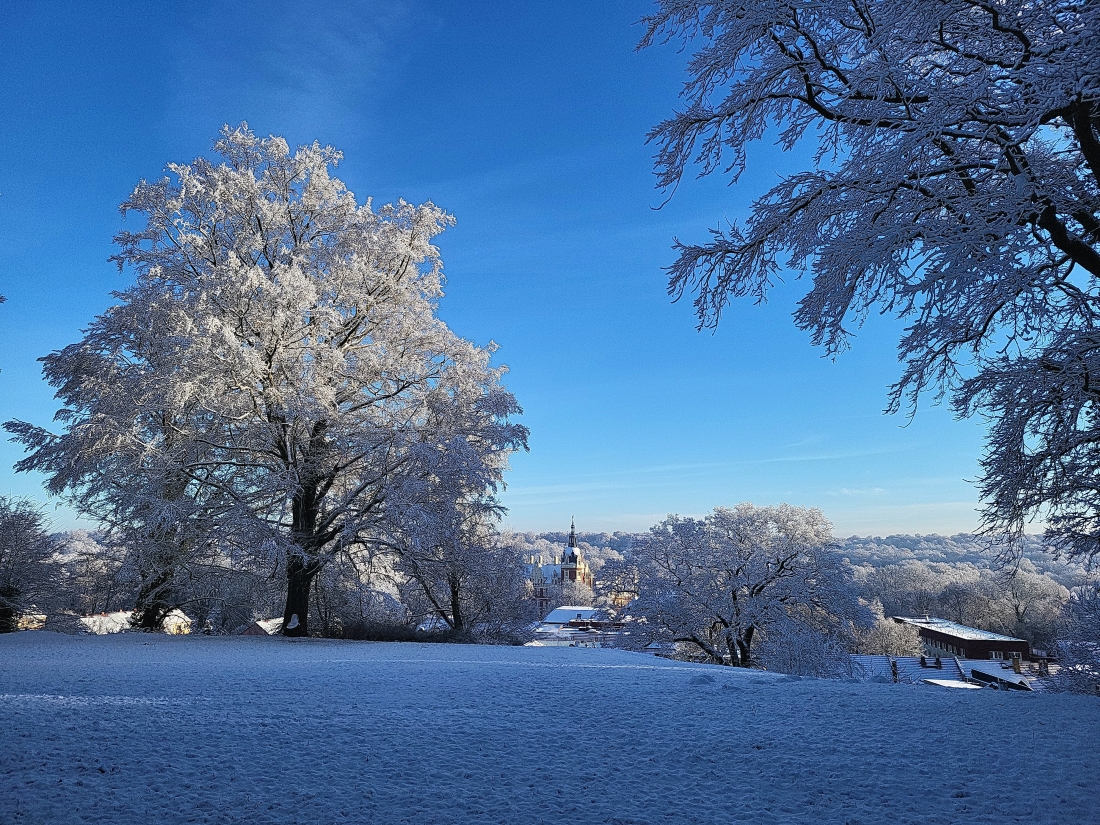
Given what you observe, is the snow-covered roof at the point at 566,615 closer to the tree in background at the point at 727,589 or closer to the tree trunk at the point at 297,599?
the tree in background at the point at 727,589

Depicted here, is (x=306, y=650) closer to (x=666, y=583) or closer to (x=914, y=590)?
(x=666, y=583)

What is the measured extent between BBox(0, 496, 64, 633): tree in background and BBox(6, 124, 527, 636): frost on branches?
359cm

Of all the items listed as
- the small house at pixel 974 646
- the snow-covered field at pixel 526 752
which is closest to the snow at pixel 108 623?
the snow-covered field at pixel 526 752

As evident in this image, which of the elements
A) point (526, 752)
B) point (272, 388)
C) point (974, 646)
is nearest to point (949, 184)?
point (526, 752)

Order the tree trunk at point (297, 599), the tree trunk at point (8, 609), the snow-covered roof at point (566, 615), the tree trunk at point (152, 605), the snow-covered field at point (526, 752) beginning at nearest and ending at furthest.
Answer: the snow-covered field at point (526, 752), the tree trunk at point (297, 599), the tree trunk at point (152, 605), the tree trunk at point (8, 609), the snow-covered roof at point (566, 615)

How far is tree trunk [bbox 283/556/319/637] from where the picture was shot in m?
14.3

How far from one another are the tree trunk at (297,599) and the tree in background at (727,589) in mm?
12476

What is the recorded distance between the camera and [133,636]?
42.3 ft

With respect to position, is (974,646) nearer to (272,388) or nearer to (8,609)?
(272,388)

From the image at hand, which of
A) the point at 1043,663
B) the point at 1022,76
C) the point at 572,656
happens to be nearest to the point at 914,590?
the point at 1043,663

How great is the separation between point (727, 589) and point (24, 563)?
869 inches

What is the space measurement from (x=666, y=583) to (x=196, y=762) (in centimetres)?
2093

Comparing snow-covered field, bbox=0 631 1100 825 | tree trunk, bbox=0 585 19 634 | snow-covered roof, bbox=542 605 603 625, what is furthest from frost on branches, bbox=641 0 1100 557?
snow-covered roof, bbox=542 605 603 625

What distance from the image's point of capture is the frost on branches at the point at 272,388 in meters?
12.8
